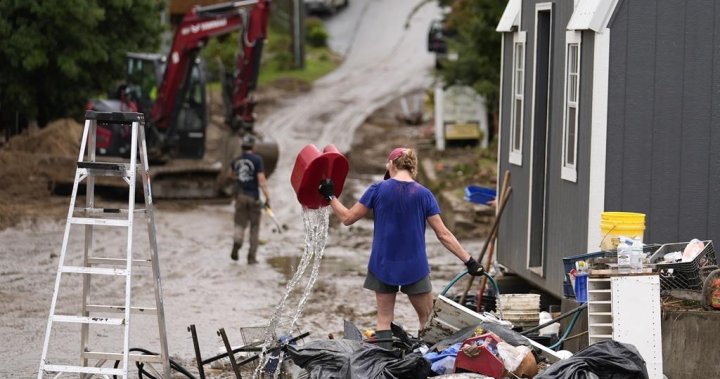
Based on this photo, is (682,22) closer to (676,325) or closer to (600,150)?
(600,150)

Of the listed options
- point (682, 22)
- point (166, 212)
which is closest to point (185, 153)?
point (166, 212)

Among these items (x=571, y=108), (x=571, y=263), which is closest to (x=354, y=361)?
(x=571, y=263)

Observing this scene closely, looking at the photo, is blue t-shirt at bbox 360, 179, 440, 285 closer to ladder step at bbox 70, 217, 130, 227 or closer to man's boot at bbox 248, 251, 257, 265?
ladder step at bbox 70, 217, 130, 227

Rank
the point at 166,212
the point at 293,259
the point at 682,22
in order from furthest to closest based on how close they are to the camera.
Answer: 1. the point at 166,212
2. the point at 293,259
3. the point at 682,22

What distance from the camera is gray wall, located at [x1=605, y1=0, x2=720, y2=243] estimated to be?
1124cm

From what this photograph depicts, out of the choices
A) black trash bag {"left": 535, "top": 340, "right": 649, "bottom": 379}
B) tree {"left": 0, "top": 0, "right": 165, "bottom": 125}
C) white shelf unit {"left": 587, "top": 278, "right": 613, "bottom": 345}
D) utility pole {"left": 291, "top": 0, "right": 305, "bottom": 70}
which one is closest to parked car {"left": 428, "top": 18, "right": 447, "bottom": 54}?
utility pole {"left": 291, "top": 0, "right": 305, "bottom": 70}

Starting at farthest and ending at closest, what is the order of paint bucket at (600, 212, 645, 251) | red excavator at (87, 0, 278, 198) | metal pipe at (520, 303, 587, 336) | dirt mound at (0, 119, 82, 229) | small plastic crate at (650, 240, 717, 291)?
red excavator at (87, 0, 278, 198) → dirt mound at (0, 119, 82, 229) → paint bucket at (600, 212, 645, 251) → small plastic crate at (650, 240, 717, 291) → metal pipe at (520, 303, 587, 336)

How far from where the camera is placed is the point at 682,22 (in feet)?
37.0

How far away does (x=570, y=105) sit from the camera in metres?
12.2

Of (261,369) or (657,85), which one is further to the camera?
(657,85)

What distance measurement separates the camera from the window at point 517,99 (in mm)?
14070

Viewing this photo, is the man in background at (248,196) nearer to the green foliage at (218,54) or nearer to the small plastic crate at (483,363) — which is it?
the small plastic crate at (483,363)

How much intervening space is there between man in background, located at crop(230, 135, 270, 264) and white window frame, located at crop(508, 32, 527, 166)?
15.9ft

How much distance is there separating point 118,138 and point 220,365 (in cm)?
1485
